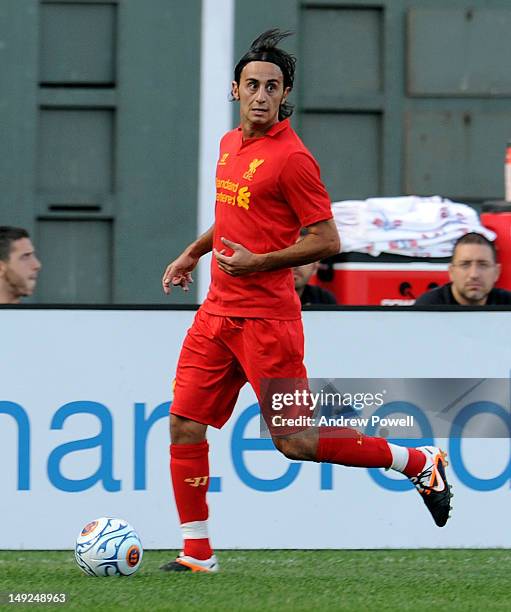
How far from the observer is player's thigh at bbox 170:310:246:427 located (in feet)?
17.7

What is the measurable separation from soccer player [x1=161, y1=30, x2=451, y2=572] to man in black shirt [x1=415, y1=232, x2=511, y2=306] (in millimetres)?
1871

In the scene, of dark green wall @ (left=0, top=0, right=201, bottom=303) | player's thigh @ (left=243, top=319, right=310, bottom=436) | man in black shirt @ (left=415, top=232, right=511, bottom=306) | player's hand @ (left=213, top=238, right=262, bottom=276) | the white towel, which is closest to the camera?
player's hand @ (left=213, top=238, right=262, bottom=276)

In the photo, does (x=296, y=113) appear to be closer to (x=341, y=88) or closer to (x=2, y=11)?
(x=341, y=88)

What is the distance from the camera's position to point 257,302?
5355mm

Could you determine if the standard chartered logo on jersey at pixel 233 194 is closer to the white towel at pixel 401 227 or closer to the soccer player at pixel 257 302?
the soccer player at pixel 257 302

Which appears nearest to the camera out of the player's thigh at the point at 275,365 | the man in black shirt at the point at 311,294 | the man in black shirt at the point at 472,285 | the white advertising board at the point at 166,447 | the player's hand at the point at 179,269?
the player's thigh at the point at 275,365

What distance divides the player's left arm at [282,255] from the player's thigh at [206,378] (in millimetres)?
257

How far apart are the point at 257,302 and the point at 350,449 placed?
61cm

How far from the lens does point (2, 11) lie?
34.1ft

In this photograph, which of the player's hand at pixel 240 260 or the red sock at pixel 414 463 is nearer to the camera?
the player's hand at pixel 240 260

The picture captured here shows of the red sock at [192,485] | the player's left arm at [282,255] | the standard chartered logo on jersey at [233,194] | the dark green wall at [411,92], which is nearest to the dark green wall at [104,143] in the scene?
the dark green wall at [411,92]

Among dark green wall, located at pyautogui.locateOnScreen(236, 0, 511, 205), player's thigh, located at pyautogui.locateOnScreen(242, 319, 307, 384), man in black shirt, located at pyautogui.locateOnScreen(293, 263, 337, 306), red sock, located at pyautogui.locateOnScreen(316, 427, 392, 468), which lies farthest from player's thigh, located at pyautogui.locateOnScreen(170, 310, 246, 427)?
dark green wall, located at pyautogui.locateOnScreen(236, 0, 511, 205)

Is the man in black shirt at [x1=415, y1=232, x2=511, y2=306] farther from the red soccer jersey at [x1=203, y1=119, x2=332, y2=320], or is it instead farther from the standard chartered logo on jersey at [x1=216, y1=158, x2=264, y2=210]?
the standard chartered logo on jersey at [x1=216, y1=158, x2=264, y2=210]

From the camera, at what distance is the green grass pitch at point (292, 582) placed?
191 inches
